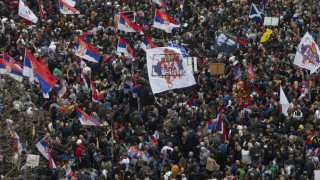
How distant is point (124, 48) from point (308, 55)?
→ 298 inches

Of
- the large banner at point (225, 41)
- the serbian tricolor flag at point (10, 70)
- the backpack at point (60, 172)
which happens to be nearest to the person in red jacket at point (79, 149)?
the backpack at point (60, 172)

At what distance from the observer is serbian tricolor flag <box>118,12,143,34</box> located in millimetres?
36934

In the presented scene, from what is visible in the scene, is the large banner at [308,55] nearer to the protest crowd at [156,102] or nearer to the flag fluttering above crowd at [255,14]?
the protest crowd at [156,102]

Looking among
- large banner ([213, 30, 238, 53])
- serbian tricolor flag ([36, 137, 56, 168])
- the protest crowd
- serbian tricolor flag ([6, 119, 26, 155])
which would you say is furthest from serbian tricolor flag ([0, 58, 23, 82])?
large banner ([213, 30, 238, 53])

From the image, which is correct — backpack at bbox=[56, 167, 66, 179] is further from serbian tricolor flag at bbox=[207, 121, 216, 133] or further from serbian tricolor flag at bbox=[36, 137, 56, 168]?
serbian tricolor flag at bbox=[207, 121, 216, 133]

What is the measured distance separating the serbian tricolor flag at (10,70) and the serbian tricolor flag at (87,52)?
330 centimetres

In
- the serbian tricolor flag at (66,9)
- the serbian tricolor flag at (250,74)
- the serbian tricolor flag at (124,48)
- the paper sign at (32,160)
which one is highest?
the serbian tricolor flag at (66,9)

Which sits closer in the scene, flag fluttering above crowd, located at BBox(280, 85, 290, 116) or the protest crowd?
the protest crowd

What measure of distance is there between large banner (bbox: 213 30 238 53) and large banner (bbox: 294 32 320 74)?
12.9ft

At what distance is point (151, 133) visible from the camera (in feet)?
91.8

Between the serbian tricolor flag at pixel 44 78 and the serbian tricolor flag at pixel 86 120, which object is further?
the serbian tricolor flag at pixel 44 78

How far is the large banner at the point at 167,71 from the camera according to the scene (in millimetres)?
27047

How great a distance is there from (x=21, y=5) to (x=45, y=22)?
2968mm

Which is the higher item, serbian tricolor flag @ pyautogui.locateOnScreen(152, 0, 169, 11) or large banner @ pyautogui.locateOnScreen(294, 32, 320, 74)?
serbian tricolor flag @ pyautogui.locateOnScreen(152, 0, 169, 11)
